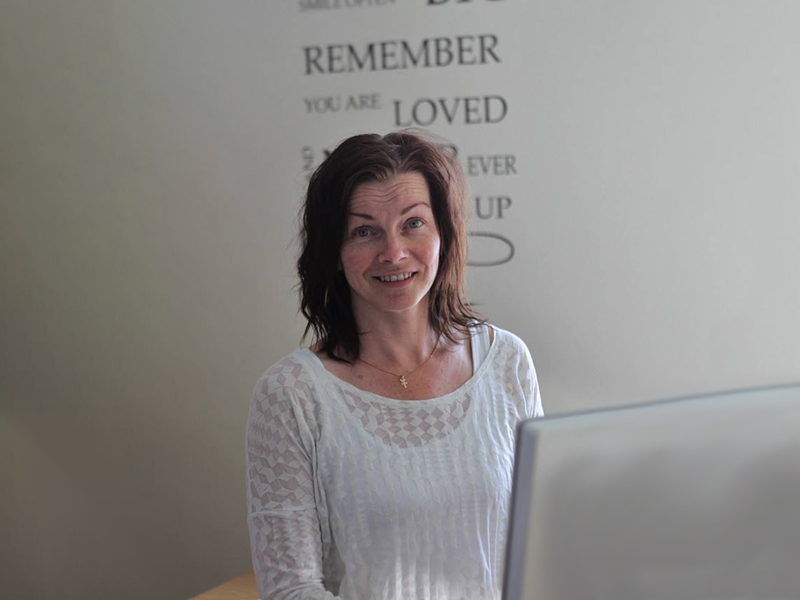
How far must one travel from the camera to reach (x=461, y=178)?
186cm

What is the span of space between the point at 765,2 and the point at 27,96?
2033 mm

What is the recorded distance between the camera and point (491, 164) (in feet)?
8.80

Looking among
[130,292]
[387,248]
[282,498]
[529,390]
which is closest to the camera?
[282,498]

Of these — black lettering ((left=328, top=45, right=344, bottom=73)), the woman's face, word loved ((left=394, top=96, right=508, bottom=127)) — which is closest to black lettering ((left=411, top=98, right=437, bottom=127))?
word loved ((left=394, top=96, right=508, bottom=127))

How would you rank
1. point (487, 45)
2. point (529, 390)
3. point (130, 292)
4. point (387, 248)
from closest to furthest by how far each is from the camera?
point (387, 248) → point (529, 390) → point (487, 45) → point (130, 292)

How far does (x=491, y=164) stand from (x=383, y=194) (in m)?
1.02

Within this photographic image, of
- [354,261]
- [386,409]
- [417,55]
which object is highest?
[417,55]

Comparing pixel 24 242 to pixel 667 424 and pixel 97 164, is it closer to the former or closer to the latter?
pixel 97 164

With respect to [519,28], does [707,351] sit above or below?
below

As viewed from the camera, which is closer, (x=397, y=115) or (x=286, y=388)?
(x=286, y=388)

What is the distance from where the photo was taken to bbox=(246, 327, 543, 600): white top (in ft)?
5.27

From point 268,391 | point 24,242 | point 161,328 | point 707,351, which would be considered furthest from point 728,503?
point 24,242

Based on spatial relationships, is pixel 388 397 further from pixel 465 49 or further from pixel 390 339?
pixel 465 49

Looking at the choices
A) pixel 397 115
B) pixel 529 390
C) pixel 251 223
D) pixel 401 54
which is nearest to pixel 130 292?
pixel 251 223
